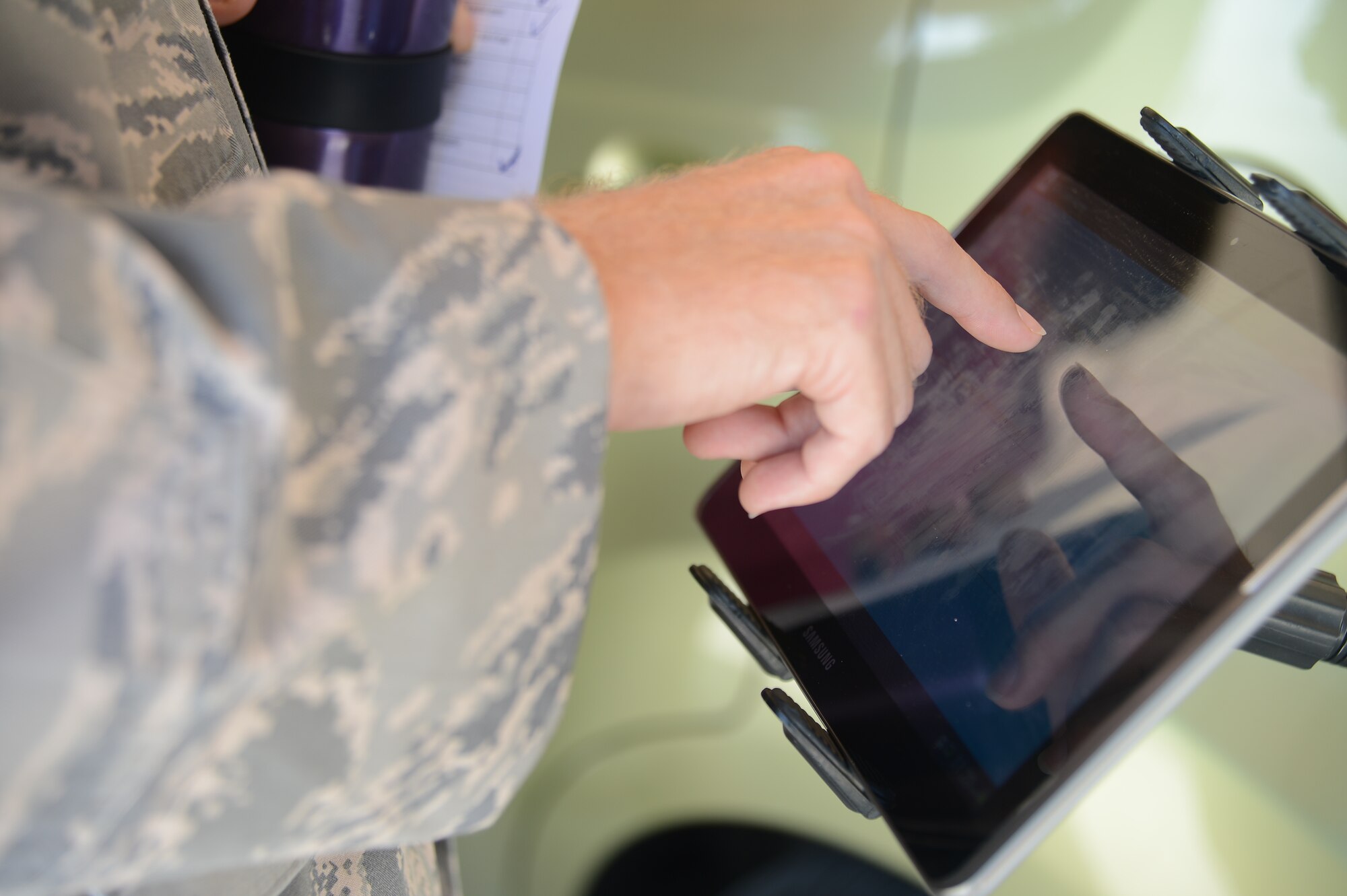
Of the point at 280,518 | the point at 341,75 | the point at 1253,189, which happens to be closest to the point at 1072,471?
the point at 1253,189

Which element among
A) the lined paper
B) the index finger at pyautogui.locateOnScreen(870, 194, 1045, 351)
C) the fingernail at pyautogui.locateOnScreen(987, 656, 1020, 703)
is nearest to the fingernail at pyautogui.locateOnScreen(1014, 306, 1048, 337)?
the index finger at pyautogui.locateOnScreen(870, 194, 1045, 351)

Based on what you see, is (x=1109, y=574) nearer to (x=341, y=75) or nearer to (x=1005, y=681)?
(x=1005, y=681)

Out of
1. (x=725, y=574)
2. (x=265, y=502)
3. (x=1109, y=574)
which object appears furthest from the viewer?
(x=725, y=574)

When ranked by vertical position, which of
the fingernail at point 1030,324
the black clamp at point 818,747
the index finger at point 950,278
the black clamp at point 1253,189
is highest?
the black clamp at point 1253,189

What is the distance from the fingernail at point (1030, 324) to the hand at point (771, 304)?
0.02m

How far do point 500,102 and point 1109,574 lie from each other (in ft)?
1.41

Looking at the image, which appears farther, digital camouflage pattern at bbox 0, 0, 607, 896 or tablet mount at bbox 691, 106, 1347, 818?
tablet mount at bbox 691, 106, 1347, 818

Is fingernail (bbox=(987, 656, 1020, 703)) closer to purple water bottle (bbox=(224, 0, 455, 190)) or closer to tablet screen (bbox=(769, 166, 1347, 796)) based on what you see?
tablet screen (bbox=(769, 166, 1347, 796))

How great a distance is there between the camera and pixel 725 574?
61 cm

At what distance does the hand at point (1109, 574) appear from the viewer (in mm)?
282

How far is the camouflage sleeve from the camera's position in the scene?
0.53 ft

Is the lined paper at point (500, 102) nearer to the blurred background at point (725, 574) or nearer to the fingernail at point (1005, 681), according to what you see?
the blurred background at point (725, 574)

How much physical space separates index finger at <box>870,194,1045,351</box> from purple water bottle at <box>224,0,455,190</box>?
288mm

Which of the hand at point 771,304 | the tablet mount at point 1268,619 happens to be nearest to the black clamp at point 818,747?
the tablet mount at point 1268,619
